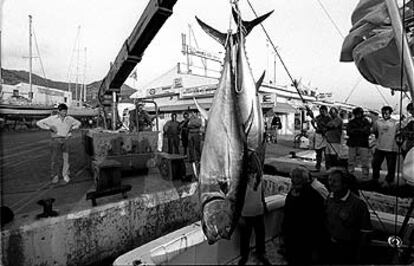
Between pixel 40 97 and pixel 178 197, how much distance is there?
4445 centimetres

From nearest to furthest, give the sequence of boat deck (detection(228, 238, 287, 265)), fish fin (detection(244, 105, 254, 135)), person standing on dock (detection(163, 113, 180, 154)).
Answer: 1. fish fin (detection(244, 105, 254, 135))
2. boat deck (detection(228, 238, 287, 265))
3. person standing on dock (detection(163, 113, 180, 154))

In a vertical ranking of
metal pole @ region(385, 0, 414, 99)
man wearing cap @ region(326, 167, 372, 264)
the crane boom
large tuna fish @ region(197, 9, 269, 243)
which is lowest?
man wearing cap @ region(326, 167, 372, 264)

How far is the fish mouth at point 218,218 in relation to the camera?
1794 millimetres

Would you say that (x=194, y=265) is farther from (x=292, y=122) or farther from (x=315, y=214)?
(x=292, y=122)

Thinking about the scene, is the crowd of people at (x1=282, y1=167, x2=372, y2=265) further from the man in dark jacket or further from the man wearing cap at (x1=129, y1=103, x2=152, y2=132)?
the man wearing cap at (x1=129, y1=103, x2=152, y2=132)

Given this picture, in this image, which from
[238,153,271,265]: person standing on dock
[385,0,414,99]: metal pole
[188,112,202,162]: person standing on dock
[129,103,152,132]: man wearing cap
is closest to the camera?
[385,0,414,99]: metal pole

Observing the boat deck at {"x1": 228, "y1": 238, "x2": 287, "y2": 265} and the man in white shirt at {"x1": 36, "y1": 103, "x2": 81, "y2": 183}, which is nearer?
the boat deck at {"x1": 228, "y1": 238, "x2": 287, "y2": 265}

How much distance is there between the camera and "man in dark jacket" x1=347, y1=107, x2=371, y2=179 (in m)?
5.66

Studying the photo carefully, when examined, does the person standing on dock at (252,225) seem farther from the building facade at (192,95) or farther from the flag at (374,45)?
the building facade at (192,95)

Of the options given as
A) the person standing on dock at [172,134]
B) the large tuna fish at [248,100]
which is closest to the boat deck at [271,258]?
the large tuna fish at [248,100]

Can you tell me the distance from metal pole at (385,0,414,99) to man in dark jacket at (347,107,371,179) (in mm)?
4603

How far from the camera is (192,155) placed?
8.14 metres

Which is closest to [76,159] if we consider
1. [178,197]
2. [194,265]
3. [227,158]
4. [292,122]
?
[178,197]

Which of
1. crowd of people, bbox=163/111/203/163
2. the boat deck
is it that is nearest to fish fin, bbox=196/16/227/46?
the boat deck
